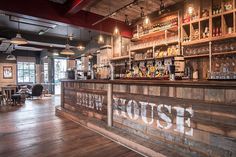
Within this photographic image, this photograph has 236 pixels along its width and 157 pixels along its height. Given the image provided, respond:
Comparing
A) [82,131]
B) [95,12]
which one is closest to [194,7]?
[95,12]

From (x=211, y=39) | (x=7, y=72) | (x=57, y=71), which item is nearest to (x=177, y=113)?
(x=211, y=39)

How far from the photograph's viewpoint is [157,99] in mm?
2633

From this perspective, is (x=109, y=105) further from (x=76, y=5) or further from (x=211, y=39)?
(x=211, y=39)

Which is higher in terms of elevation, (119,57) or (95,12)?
(95,12)

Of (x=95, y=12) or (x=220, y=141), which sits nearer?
(x=220, y=141)

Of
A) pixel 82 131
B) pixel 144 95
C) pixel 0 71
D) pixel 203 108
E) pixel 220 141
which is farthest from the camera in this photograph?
pixel 0 71

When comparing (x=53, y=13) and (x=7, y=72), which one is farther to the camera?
(x=7, y=72)

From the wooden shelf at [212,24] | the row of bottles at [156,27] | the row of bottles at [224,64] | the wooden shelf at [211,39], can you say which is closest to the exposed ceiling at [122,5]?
the row of bottles at [156,27]

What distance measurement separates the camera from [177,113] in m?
2.36

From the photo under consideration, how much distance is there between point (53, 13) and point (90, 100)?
249 centimetres

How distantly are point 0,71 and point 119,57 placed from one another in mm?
9517

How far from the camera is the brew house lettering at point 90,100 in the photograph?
3.91m

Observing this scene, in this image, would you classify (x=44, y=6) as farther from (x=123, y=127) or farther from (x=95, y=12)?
(x=123, y=127)

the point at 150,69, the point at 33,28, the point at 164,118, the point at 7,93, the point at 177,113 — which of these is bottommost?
the point at 7,93
